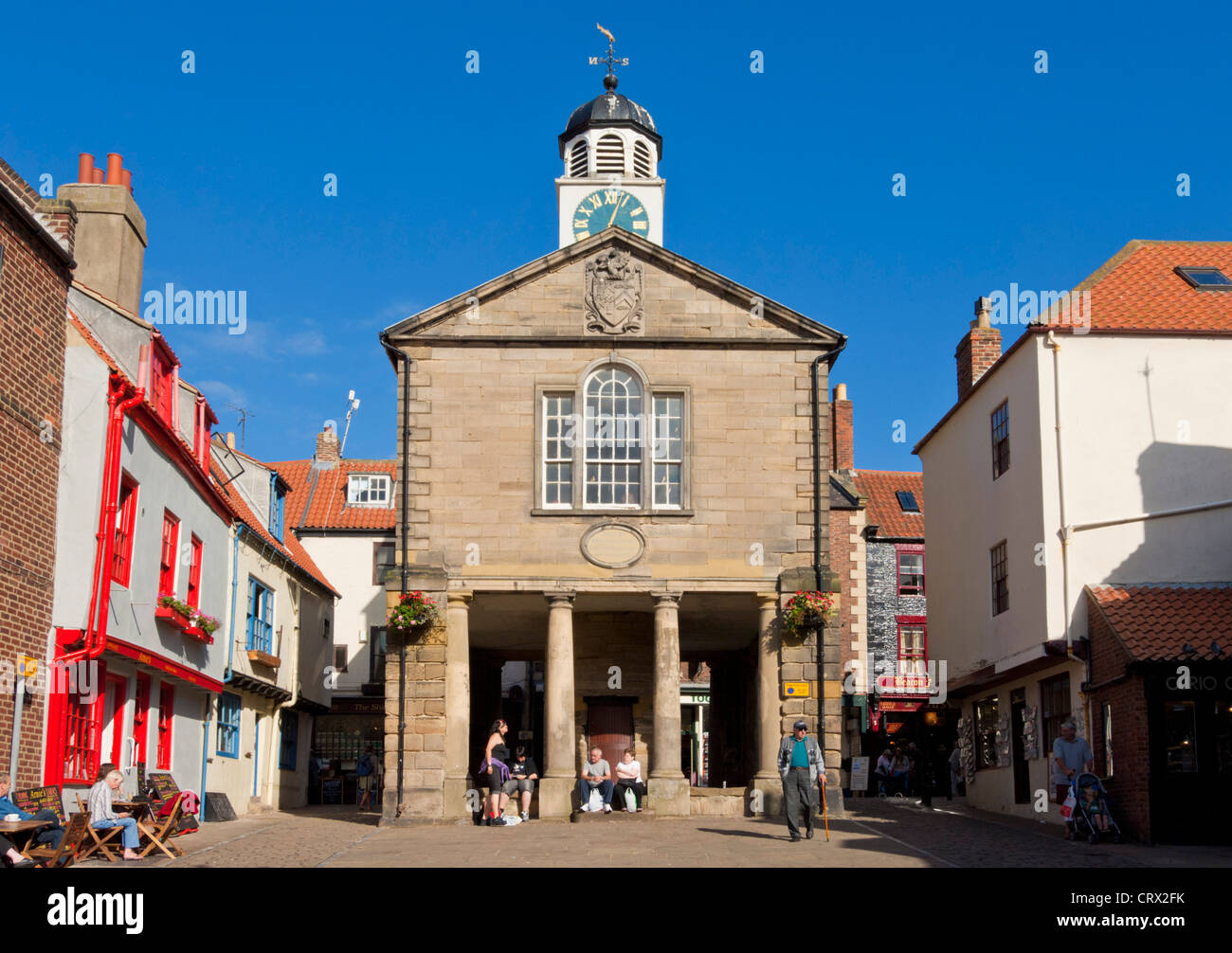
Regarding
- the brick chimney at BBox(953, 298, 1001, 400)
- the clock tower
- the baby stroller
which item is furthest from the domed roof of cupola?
the baby stroller

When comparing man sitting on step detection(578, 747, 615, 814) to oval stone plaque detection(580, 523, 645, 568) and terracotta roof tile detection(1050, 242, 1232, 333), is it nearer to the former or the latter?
oval stone plaque detection(580, 523, 645, 568)

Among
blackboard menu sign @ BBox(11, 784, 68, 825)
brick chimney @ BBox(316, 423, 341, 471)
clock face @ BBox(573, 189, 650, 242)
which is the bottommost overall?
blackboard menu sign @ BBox(11, 784, 68, 825)

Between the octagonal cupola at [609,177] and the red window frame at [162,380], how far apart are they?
1209 cm

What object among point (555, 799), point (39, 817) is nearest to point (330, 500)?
point (555, 799)

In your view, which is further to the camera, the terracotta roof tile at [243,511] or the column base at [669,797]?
the terracotta roof tile at [243,511]

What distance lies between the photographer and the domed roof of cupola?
3591cm

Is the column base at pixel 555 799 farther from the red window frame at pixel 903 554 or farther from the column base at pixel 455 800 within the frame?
the red window frame at pixel 903 554

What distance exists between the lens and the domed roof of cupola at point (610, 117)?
118 ft

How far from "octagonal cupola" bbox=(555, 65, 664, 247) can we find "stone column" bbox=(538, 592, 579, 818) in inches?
517

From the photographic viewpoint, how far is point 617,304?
26.1 meters

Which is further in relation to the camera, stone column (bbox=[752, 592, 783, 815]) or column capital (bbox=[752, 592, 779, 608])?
column capital (bbox=[752, 592, 779, 608])

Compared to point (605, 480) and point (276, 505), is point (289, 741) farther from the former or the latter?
point (605, 480)

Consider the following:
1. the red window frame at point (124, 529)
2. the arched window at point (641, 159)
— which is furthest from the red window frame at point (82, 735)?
the arched window at point (641, 159)
